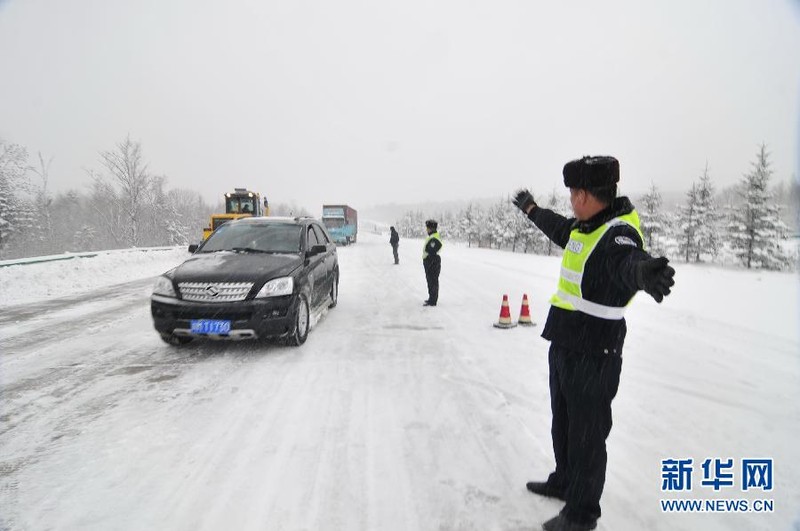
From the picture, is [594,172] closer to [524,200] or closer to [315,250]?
[524,200]

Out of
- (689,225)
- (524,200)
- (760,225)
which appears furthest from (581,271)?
(689,225)

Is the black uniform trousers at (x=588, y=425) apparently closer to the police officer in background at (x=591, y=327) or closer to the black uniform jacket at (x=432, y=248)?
the police officer in background at (x=591, y=327)

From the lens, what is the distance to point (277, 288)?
5.06 m

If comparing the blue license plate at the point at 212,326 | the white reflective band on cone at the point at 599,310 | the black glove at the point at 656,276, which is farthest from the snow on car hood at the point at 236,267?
the black glove at the point at 656,276

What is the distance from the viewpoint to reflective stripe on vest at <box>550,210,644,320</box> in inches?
81.8

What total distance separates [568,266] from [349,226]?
3570 cm

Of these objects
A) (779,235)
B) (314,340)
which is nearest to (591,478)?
(314,340)

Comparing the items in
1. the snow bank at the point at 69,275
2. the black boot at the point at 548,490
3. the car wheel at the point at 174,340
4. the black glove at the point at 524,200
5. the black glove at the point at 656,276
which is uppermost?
the black glove at the point at 524,200

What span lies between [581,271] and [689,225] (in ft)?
174

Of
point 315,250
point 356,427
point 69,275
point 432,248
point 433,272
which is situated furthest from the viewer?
point 69,275

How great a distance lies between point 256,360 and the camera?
4902 mm

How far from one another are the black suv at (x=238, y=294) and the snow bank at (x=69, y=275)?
701 cm

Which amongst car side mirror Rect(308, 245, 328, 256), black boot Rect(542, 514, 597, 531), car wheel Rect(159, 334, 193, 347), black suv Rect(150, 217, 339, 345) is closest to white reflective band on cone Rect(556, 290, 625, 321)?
black boot Rect(542, 514, 597, 531)

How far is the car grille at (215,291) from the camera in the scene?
482cm
